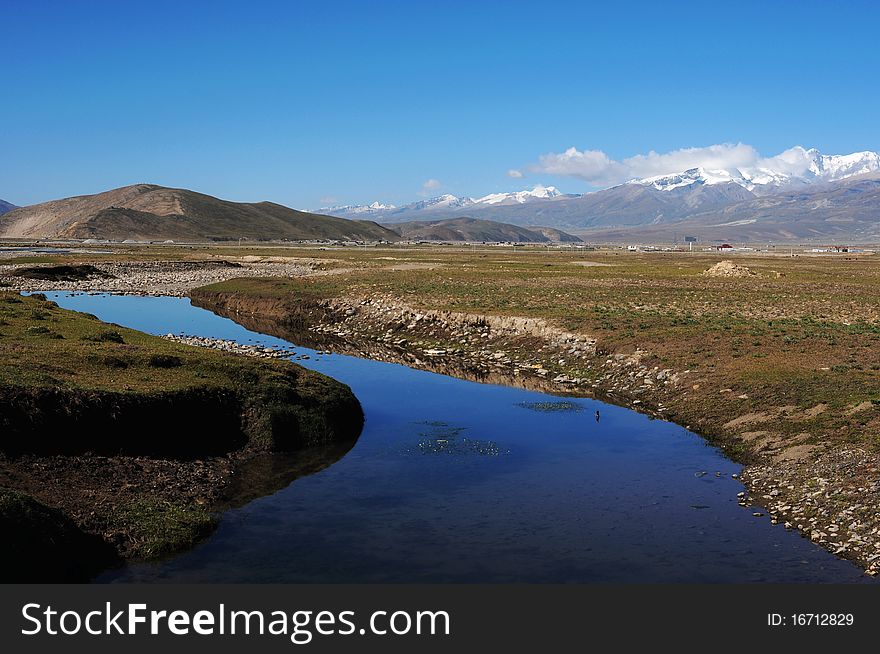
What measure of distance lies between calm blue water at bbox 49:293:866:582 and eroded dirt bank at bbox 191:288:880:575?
936mm

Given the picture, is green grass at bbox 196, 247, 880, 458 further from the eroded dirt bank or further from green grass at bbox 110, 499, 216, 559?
green grass at bbox 110, 499, 216, 559

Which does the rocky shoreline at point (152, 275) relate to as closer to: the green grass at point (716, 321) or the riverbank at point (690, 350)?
the green grass at point (716, 321)

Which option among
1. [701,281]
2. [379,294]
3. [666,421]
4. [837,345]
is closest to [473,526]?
[666,421]

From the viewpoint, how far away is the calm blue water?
19047mm

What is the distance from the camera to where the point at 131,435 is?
2591cm

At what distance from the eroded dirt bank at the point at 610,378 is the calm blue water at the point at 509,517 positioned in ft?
3.07

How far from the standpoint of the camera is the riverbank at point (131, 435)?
1952 centimetres

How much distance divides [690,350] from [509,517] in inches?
945

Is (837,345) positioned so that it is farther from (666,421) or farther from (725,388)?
(666,421)

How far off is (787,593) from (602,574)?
13.3 feet

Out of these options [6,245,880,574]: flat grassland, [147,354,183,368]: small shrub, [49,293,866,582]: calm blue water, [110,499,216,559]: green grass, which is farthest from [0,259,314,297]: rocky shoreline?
[110,499,216,559]: green grass

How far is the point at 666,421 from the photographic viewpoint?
116ft

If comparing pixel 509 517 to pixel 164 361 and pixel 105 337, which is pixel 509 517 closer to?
pixel 164 361

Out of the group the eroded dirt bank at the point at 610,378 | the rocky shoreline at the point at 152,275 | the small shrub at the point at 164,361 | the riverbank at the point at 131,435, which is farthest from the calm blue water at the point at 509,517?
the rocky shoreline at the point at 152,275
